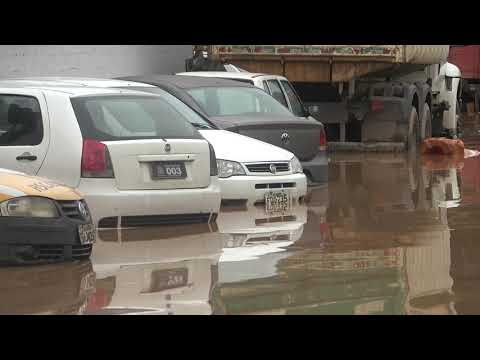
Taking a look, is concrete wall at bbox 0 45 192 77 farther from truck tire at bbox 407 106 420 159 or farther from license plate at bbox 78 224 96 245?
license plate at bbox 78 224 96 245

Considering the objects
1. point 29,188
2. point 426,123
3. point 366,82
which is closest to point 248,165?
point 29,188

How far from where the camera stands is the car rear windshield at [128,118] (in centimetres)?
1099

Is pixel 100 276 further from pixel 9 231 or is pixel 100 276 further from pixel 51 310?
pixel 51 310

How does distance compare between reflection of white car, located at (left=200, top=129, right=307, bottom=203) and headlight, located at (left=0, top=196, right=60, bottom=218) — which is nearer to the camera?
headlight, located at (left=0, top=196, right=60, bottom=218)

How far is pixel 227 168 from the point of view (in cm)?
1280

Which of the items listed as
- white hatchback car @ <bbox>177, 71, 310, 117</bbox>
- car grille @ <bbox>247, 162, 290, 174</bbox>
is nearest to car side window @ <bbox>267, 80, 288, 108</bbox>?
white hatchback car @ <bbox>177, 71, 310, 117</bbox>

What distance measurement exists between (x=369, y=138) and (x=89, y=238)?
618 inches

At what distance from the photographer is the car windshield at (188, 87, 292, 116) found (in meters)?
15.1

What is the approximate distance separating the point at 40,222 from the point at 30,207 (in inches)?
5.4

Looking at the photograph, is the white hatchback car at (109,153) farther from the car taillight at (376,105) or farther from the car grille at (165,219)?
the car taillight at (376,105)

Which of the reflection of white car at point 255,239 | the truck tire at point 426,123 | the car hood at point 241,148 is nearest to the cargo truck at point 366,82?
the truck tire at point 426,123

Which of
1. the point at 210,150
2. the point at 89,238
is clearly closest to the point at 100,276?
the point at 89,238

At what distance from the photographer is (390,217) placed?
12.9 meters

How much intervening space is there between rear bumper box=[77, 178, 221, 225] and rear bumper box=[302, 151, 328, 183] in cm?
392
